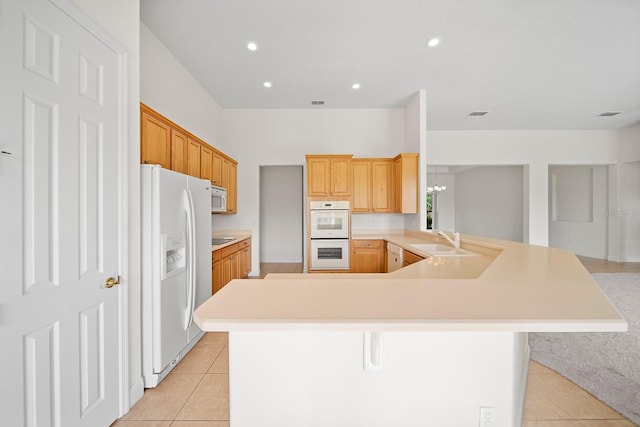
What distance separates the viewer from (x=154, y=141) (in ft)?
8.21

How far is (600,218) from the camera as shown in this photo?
6.77 meters

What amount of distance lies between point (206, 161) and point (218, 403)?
285 cm

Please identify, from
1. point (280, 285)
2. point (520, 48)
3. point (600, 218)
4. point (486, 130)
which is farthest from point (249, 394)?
point (600, 218)

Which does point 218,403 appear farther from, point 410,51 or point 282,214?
point 282,214

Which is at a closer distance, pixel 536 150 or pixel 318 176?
pixel 318 176

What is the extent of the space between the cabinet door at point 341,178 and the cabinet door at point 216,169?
5.89 ft

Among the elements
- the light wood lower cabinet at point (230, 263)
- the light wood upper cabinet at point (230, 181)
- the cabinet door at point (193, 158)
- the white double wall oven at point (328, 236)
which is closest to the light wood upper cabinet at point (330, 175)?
the white double wall oven at point (328, 236)

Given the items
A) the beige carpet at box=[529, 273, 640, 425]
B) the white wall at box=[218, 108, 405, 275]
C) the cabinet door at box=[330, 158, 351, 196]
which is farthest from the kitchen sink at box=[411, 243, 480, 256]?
the white wall at box=[218, 108, 405, 275]

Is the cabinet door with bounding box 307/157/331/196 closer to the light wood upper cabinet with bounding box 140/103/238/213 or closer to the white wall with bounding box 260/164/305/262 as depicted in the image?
the light wood upper cabinet with bounding box 140/103/238/213

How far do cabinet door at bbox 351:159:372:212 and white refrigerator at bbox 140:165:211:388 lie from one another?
9.40 ft

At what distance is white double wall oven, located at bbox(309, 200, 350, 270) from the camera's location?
→ 14.8 ft

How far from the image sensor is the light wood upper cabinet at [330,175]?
4.56 meters

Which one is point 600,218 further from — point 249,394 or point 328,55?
point 249,394

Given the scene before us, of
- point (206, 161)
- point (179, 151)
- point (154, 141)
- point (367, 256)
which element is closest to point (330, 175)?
point (367, 256)
